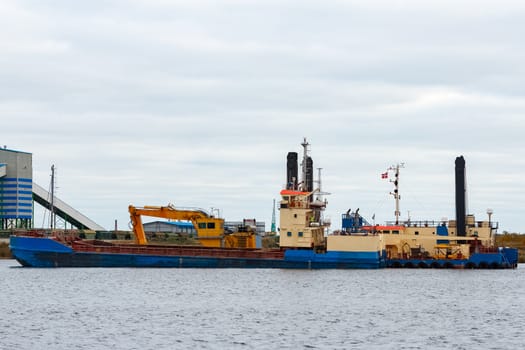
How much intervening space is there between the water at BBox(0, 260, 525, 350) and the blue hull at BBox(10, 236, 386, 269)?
4.22 meters

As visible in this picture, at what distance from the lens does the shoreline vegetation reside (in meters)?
127

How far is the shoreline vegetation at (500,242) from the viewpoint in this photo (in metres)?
127

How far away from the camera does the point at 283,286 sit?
233 ft

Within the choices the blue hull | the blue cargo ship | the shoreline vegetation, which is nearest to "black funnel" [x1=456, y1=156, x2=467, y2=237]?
the blue cargo ship

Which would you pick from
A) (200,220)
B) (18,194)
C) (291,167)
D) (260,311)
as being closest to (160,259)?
(200,220)

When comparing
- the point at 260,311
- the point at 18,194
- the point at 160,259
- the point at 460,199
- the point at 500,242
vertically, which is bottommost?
the point at 260,311

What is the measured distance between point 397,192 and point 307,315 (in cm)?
4677

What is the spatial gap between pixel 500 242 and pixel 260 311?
84.3m

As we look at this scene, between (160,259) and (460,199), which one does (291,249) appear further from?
(460,199)

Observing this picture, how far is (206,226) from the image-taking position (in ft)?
306

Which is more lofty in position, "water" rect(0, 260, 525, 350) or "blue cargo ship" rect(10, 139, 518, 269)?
"blue cargo ship" rect(10, 139, 518, 269)

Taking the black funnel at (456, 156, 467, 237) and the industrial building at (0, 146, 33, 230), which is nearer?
the black funnel at (456, 156, 467, 237)

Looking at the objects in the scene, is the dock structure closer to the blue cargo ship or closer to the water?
the blue cargo ship

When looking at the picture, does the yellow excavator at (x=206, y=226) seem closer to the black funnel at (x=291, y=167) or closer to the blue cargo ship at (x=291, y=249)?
the blue cargo ship at (x=291, y=249)
